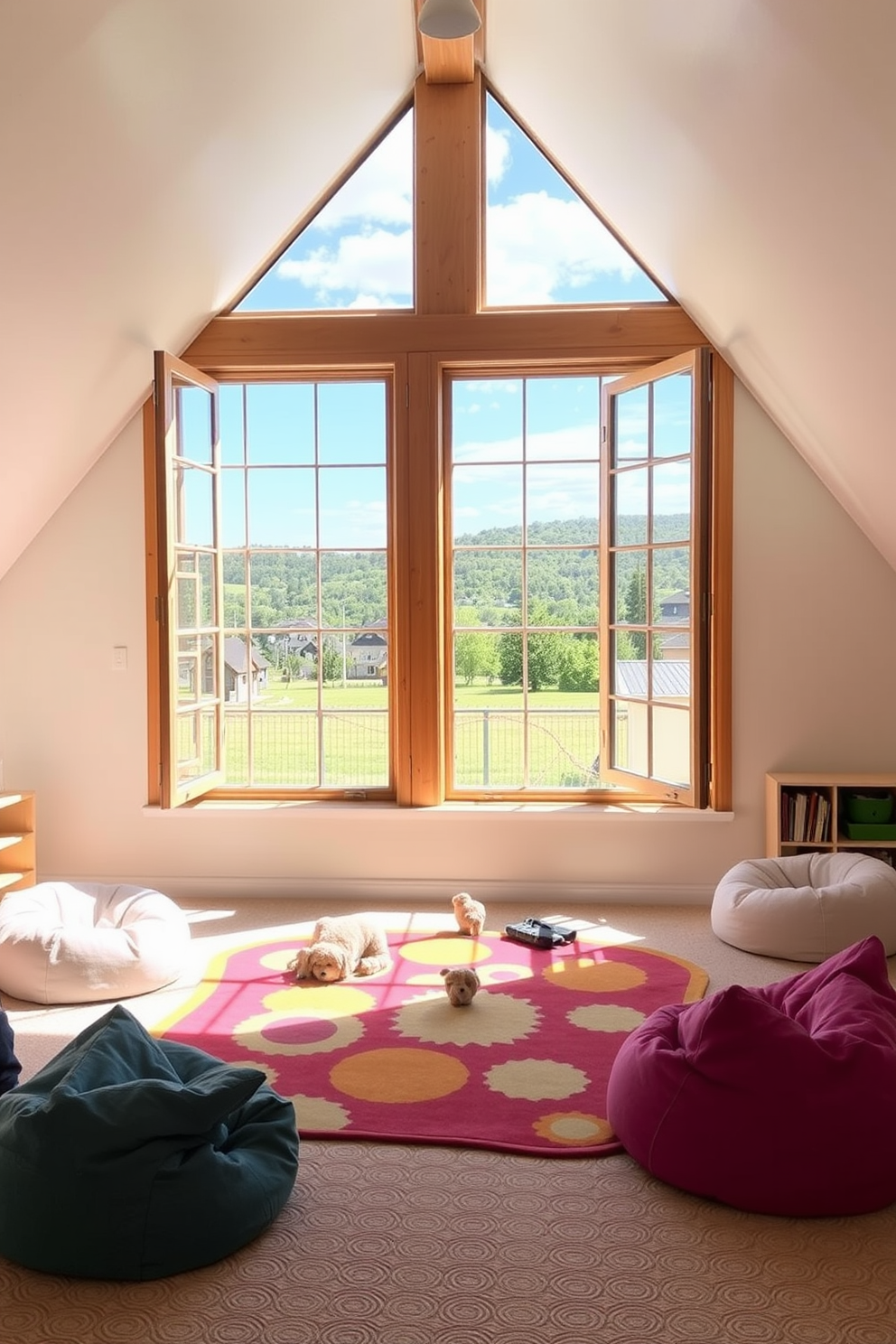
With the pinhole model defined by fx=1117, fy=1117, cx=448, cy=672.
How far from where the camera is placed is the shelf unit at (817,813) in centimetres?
453

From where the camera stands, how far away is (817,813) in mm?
4594

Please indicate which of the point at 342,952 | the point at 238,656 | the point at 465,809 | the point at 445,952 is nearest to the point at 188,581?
the point at 238,656

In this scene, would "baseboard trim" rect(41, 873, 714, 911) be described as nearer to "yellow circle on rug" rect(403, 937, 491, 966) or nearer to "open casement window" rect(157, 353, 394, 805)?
"open casement window" rect(157, 353, 394, 805)

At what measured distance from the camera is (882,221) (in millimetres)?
2957

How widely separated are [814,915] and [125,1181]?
2.71m

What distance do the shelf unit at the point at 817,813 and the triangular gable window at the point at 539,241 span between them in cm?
223

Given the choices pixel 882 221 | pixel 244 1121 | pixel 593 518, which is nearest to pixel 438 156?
pixel 593 518

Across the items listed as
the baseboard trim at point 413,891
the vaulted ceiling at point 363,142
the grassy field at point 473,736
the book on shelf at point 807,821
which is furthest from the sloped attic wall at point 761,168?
the baseboard trim at point 413,891

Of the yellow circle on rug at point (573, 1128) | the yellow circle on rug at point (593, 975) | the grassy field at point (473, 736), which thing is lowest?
the yellow circle on rug at point (573, 1128)

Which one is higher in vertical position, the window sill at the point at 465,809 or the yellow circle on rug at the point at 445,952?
the window sill at the point at 465,809

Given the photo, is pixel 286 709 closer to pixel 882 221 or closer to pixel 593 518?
pixel 593 518

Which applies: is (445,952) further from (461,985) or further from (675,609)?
(675,609)

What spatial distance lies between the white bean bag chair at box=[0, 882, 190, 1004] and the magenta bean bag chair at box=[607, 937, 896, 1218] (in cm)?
183

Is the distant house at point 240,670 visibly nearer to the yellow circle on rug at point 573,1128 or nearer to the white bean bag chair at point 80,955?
the white bean bag chair at point 80,955
